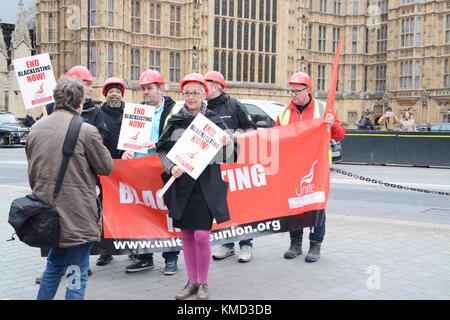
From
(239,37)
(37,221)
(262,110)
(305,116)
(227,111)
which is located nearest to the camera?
(37,221)

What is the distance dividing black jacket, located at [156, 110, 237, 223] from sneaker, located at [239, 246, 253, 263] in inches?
61.2

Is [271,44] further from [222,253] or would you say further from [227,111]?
[222,253]

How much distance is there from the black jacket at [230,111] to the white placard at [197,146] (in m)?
1.62

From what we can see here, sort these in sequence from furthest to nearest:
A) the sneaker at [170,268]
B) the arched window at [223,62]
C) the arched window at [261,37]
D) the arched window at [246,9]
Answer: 1. the arched window at [261,37]
2. the arched window at [246,9]
3. the arched window at [223,62]
4. the sneaker at [170,268]

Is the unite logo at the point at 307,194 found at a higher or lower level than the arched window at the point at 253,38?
lower

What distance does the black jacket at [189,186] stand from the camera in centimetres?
510

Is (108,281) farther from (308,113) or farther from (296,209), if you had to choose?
(308,113)

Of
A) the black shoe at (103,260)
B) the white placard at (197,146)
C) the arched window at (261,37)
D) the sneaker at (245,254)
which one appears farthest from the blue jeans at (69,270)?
the arched window at (261,37)

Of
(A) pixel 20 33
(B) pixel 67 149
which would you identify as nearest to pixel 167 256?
(B) pixel 67 149

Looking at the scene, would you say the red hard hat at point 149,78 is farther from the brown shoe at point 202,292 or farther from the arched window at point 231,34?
the arched window at point 231,34

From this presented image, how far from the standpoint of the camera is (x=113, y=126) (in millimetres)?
6473

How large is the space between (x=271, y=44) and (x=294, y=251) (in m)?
37.9

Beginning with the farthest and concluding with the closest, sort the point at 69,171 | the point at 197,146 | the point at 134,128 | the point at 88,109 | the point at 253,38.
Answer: the point at 253,38 < the point at 134,128 < the point at 88,109 < the point at 197,146 < the point at 69,171

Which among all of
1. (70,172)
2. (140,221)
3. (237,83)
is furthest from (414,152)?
(237,83)
